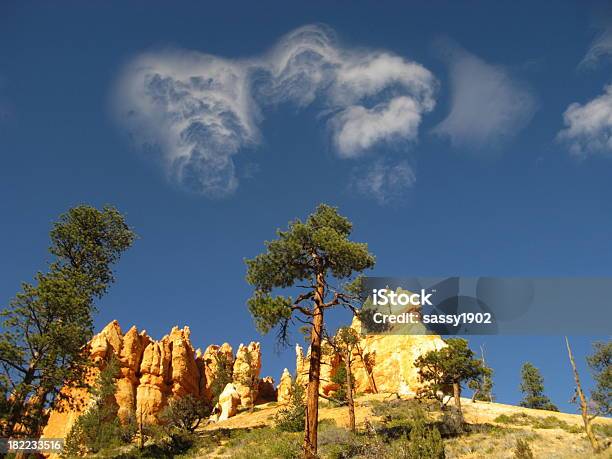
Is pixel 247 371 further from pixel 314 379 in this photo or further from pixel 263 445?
pixel 314 379

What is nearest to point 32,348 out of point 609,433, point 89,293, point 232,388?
point 89,293

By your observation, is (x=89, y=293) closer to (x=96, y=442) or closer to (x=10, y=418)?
(x=10, y=418)

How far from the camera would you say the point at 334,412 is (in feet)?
154

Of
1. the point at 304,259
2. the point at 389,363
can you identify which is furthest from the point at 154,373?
the point at 304,259

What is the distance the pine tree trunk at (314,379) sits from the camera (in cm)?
1655

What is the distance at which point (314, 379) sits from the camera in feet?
57.7

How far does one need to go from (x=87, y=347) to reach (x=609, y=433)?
35809 mm

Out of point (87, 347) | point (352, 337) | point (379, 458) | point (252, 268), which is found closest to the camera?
point (379, 458)

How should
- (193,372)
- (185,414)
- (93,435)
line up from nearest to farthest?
(185,414) < (93,435) < (193,372)

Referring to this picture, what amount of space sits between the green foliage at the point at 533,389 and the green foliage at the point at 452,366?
3876cm

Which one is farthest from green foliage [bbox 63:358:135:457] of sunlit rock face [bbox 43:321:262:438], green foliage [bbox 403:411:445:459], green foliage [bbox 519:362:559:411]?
green foliage [bbox 519:362:559:411]

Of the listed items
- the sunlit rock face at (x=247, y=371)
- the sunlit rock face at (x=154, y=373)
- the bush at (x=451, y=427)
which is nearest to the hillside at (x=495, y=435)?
the bush at (x=451, y=427)

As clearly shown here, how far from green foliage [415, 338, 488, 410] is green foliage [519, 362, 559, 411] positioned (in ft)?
127

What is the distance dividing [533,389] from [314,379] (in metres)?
69.2
